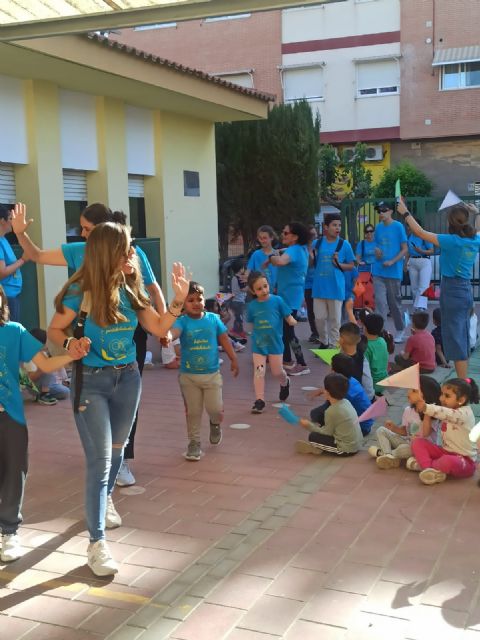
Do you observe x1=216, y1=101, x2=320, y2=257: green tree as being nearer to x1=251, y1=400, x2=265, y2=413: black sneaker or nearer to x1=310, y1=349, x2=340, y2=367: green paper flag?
x1=251, y1=400, x2=265, y2=413: black sneaker

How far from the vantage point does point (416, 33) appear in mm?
28719

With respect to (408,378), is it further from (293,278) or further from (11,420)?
(293,278)

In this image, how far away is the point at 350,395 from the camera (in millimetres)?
6281

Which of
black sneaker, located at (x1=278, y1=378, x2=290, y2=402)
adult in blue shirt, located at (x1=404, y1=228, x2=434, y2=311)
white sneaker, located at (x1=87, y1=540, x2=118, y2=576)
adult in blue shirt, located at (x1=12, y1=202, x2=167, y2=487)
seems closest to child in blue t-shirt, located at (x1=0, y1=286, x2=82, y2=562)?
white sneaker, located at (x1=87, y1=540, x2=118, y2=576)

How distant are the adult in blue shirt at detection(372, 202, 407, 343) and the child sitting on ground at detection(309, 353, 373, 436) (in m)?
4.47

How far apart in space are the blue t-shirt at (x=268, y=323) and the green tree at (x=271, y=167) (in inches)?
524

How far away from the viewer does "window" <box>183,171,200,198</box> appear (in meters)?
14.6

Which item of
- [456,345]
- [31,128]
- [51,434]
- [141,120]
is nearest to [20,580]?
[51,434]

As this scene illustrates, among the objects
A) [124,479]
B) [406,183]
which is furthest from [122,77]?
[406,183]

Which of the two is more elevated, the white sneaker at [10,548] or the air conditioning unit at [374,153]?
the air conditioning unit at [374,153]

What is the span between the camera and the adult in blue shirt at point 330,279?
9.72 meters

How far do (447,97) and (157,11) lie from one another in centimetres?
2592

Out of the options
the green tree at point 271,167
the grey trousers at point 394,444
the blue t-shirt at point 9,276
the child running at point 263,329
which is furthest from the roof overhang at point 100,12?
the green tree at point 271,167

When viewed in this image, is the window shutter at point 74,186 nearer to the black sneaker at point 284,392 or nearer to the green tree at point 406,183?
the black sneaker at point 284,392
